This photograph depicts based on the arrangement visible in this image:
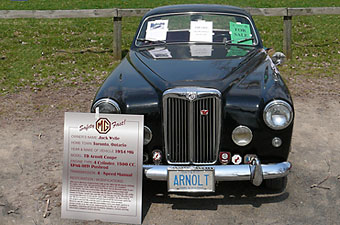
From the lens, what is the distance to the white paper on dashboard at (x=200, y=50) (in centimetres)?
466

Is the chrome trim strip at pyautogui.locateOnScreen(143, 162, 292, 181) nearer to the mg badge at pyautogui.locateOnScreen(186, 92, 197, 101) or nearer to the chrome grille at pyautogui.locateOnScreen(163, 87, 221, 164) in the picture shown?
the chrome grille at pyautogui.locateOnScreen(163, 87, 221, 164)

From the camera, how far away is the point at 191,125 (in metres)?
3.65

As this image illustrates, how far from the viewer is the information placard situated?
3.54 meters

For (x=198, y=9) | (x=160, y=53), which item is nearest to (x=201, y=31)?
(x=198, y=9)

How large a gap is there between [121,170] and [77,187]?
1.34 ft

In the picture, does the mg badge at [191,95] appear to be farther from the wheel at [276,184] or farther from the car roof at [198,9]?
the car roof at [198,9]

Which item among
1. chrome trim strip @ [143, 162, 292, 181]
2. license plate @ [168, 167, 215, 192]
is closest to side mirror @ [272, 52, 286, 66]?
chrome trim strip @ [143, 162, 292, 181]

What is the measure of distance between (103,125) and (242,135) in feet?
3.84

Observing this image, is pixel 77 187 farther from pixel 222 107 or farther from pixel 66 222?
pixel 222 107

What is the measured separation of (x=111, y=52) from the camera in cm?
988

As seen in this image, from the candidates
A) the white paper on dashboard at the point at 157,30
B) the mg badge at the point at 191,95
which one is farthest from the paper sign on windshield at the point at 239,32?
the mg badge at the point at 191,95

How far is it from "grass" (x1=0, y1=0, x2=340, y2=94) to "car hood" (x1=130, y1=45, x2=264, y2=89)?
3518 millimetres

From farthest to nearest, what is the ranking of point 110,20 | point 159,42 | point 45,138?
point 110,20 < point 45,138 < point 159,42

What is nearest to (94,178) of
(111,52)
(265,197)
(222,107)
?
(222,107)
